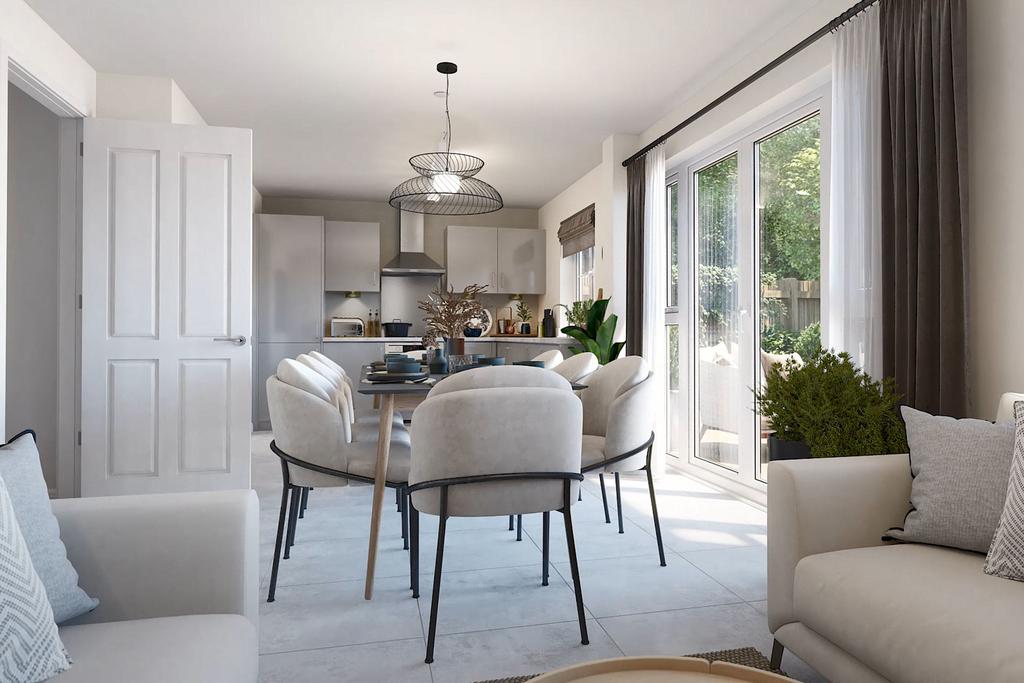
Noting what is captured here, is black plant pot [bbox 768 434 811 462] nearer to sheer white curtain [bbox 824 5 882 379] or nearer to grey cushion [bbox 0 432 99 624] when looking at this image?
sheer white curtain [bbox 824 5 882 379]

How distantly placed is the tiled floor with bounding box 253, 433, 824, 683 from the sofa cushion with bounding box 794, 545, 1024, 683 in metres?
0.41

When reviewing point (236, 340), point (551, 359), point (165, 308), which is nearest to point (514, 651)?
point (551, 359)

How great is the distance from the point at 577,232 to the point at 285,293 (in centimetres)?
317

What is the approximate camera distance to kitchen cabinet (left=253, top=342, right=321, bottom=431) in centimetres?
688

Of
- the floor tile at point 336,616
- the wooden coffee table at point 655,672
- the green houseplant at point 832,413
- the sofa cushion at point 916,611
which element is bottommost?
the floor tile at point 336,616

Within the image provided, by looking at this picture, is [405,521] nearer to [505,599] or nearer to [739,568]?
[505,599]

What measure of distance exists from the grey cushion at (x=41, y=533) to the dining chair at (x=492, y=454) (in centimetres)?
91

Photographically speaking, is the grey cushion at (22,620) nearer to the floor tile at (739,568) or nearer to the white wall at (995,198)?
the floor tile at (739,568)

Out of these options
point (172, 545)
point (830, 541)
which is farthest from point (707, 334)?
point (172, 545)

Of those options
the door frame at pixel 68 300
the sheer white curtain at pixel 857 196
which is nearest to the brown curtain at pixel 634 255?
the sheer white curtain at pixel 857 196

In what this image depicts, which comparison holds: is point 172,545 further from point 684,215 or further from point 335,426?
point 684,215

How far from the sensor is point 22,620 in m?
1.00

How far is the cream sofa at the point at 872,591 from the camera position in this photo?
48.9 inches

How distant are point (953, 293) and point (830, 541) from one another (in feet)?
3.85
